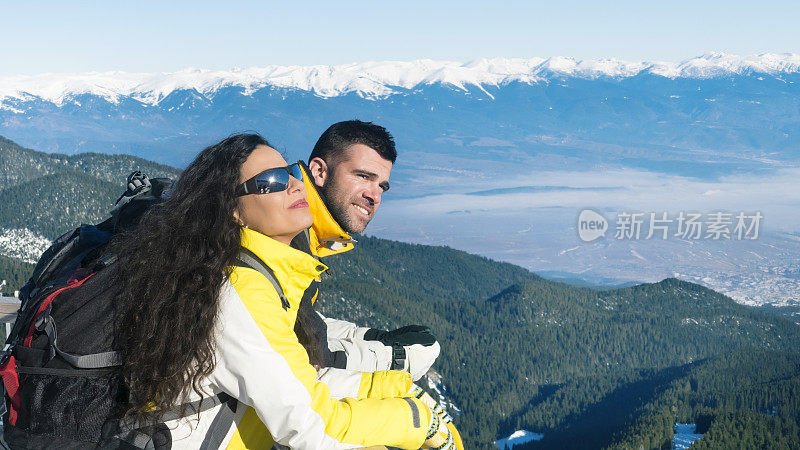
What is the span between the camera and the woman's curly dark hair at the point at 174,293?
389 cm

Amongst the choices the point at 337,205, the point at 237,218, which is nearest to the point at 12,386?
the point at 237,218

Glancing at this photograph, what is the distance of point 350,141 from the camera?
6891 mm

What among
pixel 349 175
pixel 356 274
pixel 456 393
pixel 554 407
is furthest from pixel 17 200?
pixel 349 175

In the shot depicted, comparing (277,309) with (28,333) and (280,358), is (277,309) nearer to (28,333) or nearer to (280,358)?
(280,358)

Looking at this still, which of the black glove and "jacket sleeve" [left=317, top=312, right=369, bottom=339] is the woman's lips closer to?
the black glove

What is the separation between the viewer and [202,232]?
4312 millimetres

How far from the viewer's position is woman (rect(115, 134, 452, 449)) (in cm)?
389

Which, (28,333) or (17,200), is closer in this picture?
(28,333)

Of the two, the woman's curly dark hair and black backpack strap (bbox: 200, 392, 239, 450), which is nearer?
the woman's curly dark hair

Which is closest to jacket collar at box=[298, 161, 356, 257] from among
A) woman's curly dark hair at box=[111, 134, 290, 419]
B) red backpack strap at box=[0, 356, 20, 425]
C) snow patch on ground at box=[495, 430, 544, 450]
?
woman's curly dark hair at box=[111, 134, 290, 419]

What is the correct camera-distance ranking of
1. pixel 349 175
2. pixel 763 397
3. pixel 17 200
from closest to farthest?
pixel 349 175, pixel 763 397, pixel 17 200

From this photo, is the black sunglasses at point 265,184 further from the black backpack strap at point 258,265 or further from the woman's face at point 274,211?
the black backpack strap at point 258,265

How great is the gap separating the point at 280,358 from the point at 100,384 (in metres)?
1.13

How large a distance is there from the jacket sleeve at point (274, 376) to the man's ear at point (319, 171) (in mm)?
2933
